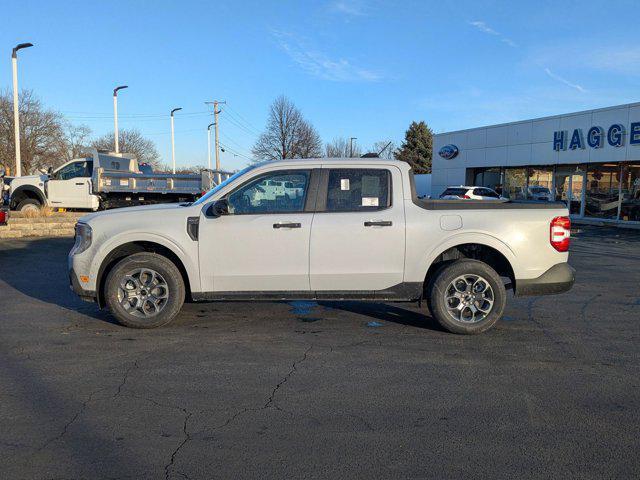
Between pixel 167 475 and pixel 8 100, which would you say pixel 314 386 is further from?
pixel 8 100

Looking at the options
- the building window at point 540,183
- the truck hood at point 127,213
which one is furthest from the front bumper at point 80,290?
the building window at point 540,183

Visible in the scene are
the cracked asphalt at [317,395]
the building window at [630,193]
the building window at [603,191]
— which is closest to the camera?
the cracked asphalt at [317,395]

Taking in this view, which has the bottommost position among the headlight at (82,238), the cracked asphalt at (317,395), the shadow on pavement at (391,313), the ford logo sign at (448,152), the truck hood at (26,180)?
the cracked asphalt at (317,395)

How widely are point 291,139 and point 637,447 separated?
152 feet

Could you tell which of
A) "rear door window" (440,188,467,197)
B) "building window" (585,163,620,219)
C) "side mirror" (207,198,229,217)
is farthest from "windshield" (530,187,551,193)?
"side mirror" (207,198,229,217)

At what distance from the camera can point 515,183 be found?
29000mm

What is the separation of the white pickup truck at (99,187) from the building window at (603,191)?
17083 millimetres

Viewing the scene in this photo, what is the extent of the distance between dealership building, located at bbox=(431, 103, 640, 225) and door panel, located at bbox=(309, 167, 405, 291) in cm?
1769

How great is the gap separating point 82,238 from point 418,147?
195 ft

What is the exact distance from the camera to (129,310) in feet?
19.4

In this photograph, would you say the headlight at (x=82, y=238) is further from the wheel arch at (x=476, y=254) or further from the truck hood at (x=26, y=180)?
the truck hood at (x=26, y=180)

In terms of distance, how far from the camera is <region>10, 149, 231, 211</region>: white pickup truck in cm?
1767

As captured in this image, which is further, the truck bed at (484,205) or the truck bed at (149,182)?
the truck bed at (149,182)

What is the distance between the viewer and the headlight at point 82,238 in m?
5.92
